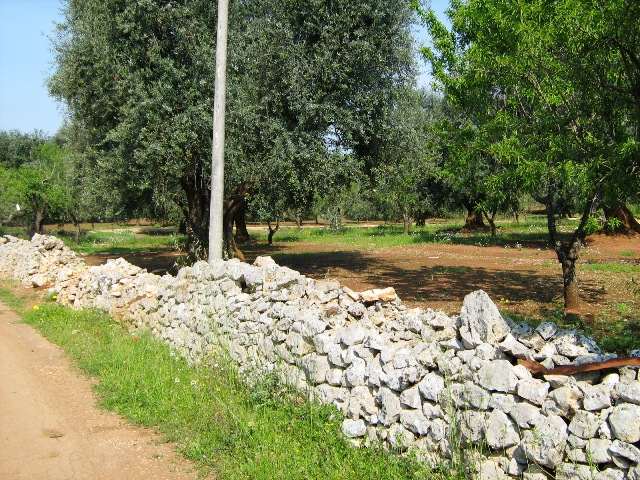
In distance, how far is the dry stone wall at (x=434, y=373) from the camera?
3.52 metres

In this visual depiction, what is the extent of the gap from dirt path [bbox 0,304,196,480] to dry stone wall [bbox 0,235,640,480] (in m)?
1.42

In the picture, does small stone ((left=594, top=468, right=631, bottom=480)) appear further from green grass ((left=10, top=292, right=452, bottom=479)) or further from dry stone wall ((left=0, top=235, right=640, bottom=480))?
green grass ((left=10, top=292, right=452, bottom=479))

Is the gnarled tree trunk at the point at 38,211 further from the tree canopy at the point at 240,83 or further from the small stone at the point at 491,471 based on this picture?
the small stone at the point at 491,471

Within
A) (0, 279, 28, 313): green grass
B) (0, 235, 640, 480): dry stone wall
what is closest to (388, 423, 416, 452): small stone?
(0, 235, 640, 480): dry stone wall

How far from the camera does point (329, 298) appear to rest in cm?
657

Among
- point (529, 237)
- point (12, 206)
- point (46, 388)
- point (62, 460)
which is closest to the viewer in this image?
point (62, 460)

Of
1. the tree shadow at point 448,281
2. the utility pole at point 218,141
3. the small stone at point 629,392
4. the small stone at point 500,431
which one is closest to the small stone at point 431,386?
the small stone at point 500,431

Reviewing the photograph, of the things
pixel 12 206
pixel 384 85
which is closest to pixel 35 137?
pixel 12 206

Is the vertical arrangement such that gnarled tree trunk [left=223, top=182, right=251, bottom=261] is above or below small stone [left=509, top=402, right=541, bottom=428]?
above

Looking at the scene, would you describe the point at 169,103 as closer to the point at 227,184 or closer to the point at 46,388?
the point at 227,184

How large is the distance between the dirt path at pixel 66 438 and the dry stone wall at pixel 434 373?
142cm

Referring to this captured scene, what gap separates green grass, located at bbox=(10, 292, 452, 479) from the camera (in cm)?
452

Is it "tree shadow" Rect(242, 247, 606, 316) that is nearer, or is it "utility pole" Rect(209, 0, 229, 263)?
"utility pole" Rect(209, 0, 229, 263)

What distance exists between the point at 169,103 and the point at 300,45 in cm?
368
